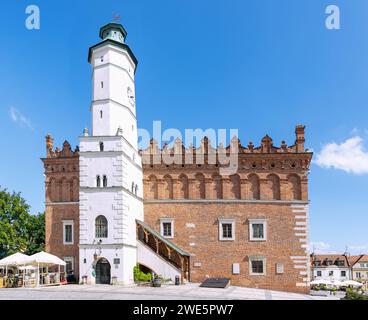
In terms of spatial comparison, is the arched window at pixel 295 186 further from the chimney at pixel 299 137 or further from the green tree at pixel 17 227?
the green tree at pixel 17 227

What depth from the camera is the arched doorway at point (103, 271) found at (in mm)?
28281

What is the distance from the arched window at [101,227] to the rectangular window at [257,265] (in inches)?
448

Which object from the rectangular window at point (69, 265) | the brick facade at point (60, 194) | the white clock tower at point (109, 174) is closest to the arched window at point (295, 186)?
the white clock tower at point (109, 174)

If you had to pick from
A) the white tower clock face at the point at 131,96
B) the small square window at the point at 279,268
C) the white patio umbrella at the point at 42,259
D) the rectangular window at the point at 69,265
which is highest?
the white tower clock face at the point at 131,96

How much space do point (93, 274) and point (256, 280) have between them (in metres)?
12.1

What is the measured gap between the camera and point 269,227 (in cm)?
3347

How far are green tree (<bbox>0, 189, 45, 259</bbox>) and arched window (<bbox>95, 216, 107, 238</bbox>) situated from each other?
609 inches

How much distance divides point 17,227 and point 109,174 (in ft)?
58.7

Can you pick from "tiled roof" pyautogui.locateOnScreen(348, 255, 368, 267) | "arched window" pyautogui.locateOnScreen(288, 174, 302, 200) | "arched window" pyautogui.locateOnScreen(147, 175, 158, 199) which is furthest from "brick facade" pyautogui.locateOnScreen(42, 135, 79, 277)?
"tiled roof" pyautogui.locateOnScreen(348, 255, 368, 267)

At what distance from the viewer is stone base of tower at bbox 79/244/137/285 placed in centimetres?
2784

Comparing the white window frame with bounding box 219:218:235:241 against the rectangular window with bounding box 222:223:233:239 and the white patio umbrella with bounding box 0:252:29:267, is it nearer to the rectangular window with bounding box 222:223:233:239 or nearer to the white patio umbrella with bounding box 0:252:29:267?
the rectangular window with bounding box 222:223:233:239

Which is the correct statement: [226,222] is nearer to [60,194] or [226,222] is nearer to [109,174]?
[109,174]
